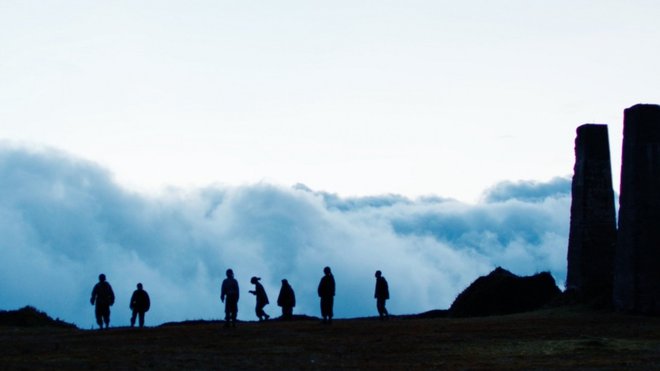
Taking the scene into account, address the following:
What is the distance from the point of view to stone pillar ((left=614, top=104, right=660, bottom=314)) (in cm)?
3011

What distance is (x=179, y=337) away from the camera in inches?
958

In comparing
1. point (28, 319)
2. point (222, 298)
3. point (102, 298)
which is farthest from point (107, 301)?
point (28, 319)

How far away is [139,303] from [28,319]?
28.9ft

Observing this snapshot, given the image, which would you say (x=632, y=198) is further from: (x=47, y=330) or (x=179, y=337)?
(x=47, y=330)

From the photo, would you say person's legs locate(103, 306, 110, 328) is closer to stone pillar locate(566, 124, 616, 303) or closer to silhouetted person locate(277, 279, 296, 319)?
silhouetted person locate(277, 279, 296, 319)

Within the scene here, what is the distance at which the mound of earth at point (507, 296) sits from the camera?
3909 centimetres

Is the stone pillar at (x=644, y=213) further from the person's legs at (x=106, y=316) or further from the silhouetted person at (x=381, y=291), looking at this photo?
the person's legs at (x=106, y=316)

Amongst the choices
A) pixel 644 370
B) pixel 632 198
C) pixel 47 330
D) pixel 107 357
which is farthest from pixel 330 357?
pixel 632 198

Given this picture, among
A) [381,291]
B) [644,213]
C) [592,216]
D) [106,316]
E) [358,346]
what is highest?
[592,216]

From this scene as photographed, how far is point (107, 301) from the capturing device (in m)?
28.0

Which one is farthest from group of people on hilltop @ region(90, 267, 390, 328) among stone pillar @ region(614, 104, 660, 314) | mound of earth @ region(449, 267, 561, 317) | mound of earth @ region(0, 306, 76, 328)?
mound of earth @ region(449, 267, 561, 317)

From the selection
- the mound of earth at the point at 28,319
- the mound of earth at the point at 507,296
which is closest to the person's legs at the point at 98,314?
the mound of earth at the point at 28,319

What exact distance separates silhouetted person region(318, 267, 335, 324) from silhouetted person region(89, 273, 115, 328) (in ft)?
20.0

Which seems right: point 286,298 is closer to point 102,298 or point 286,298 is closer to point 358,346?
point 102,298
